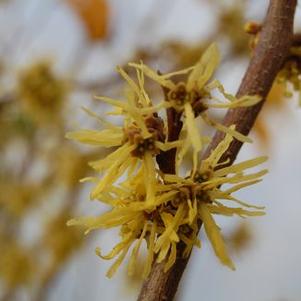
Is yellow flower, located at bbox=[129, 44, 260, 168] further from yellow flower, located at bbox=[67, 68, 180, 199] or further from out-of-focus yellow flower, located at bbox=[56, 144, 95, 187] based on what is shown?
out-of-focus yellow flower, located at bbox=[56, 144, 95, 187]

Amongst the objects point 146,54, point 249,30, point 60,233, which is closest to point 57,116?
point 146,54

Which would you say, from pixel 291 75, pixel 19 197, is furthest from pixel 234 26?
pixel 291 75

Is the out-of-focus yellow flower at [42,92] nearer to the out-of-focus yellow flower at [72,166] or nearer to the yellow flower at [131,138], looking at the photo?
the out-of-focus yellow flower at [72,166]

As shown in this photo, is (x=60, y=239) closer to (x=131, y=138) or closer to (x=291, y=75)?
(x=291, y=75)

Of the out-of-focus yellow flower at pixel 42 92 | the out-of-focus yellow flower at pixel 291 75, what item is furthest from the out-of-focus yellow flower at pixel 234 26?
the out-of-focus yellow flower at pixel 291 75

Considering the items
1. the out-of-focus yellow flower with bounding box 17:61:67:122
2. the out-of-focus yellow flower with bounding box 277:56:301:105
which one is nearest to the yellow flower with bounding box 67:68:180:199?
the out-of-focus yellow flower with bounding box 277:56:301:105

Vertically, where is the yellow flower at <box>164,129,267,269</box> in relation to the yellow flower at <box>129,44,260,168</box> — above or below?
below
